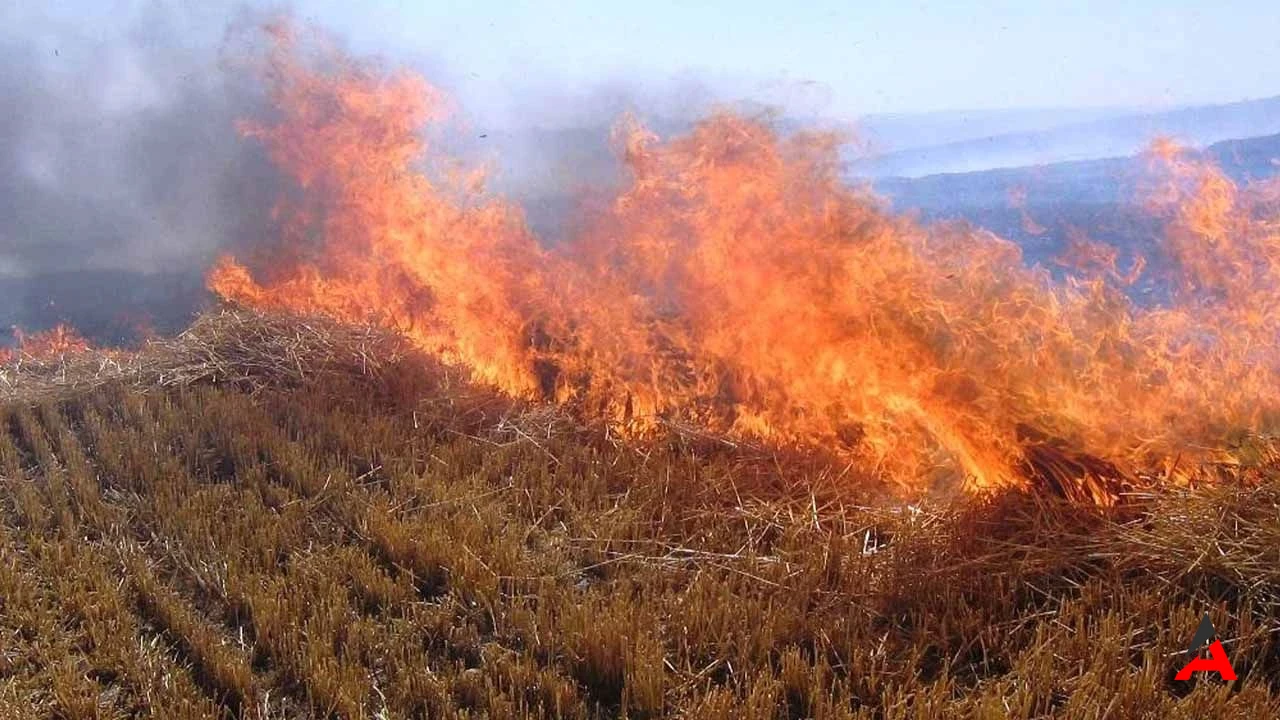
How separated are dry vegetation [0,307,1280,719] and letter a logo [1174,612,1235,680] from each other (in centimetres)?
6

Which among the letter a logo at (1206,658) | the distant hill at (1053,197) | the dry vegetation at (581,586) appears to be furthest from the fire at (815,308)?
the distant hill at (1053,197)

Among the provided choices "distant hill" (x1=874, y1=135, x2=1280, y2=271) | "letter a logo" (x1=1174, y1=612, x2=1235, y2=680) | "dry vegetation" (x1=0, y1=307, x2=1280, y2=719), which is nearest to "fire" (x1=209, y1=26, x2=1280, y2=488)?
"dry vegetation" (x1=0, y1=307, x2=1280, y2=719)

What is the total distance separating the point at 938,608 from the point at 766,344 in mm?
2878

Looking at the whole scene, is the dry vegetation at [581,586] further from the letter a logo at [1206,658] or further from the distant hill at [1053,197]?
the distant hill at [1053,197]

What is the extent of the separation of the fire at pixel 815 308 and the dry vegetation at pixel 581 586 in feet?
2.23

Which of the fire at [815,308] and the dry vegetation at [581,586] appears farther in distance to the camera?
the fire at [815,308]

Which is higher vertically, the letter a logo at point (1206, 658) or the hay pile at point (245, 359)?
the hay pile at point (245, 359)

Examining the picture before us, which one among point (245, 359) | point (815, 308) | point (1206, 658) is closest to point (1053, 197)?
point (815, 308)

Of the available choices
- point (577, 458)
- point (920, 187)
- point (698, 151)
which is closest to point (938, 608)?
point (577, 458)

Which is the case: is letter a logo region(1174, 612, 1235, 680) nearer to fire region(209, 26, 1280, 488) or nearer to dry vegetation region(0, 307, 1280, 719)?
dry vegetation region(0, 307, 1280, 719)

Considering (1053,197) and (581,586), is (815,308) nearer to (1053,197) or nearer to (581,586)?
(581,586)

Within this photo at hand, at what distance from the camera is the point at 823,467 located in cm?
473

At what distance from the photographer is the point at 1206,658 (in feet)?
8.85

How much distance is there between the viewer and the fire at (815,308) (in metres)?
4.44
